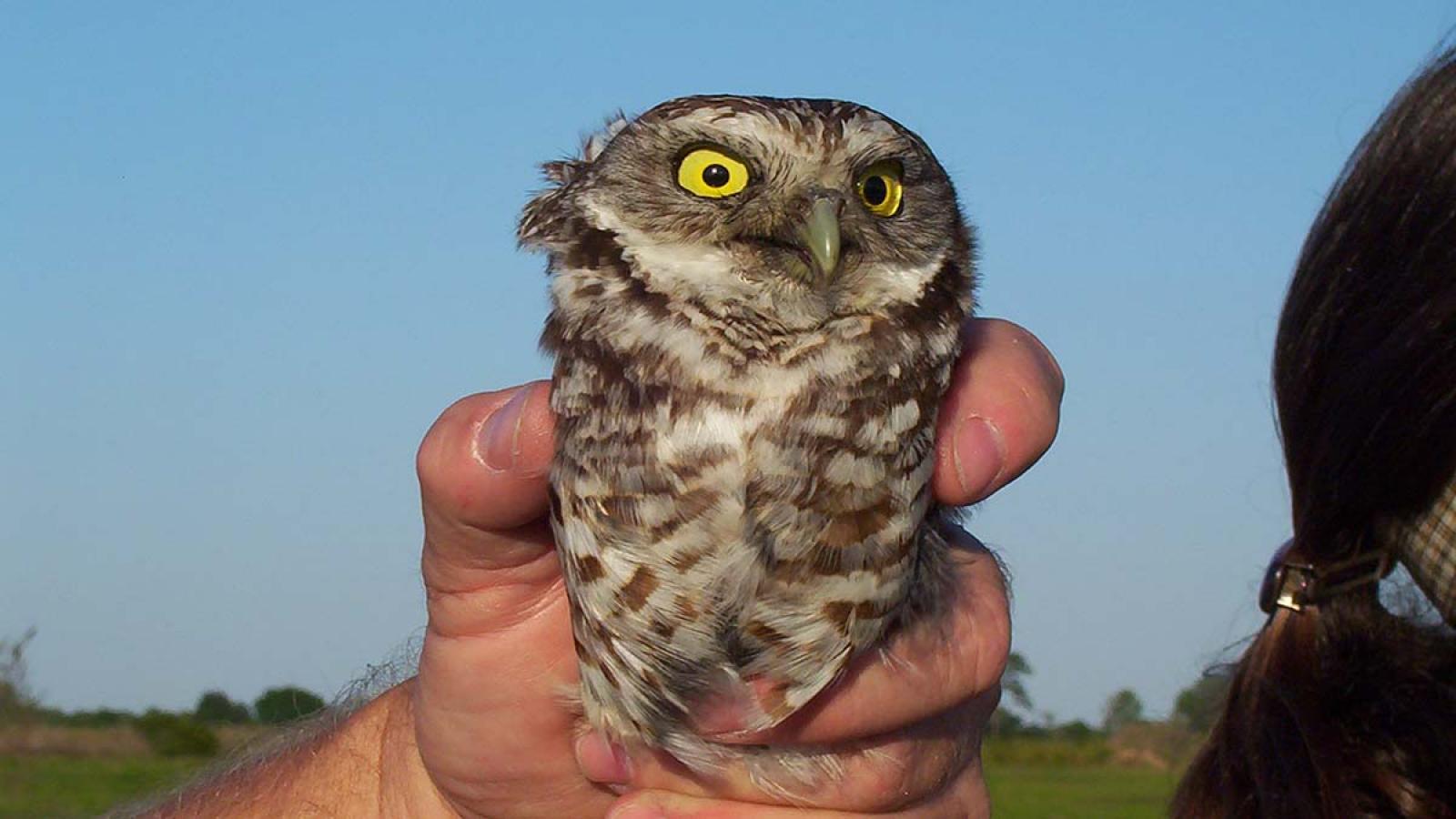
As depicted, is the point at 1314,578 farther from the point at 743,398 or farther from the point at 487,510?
the point at 487,510

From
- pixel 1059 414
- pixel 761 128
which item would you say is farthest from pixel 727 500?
pixel 1059 414

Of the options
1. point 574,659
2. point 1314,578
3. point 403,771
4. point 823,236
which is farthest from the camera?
point 403,771

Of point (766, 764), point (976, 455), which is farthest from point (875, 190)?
point (766, 764)

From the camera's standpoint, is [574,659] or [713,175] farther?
[574,659]

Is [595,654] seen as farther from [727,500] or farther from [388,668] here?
[388,668]

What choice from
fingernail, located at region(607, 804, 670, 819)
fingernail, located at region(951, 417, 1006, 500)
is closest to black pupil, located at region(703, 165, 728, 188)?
fingernail, located at region(951, 417, 1006, 500)

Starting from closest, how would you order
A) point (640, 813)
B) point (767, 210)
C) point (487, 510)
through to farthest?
point (767, 210)
point (487, 510)
point (640, 813)

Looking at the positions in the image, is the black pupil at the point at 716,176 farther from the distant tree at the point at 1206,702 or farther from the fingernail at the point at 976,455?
the distant tree at the point at 1206,702
